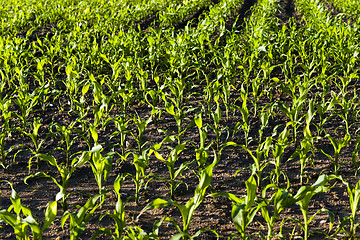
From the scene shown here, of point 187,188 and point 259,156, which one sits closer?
point 259,156

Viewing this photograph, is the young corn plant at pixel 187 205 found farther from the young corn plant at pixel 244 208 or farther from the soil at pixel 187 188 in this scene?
the soil at pixel 187 188

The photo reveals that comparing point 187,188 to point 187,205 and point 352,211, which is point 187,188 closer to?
point 187,205

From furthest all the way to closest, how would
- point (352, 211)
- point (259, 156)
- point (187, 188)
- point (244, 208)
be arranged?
point (187, 188), point (259, 156), point (352, 211), point (244, 208)

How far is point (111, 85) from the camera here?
4656 millimetres

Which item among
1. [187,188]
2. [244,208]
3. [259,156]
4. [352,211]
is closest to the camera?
[244,208]

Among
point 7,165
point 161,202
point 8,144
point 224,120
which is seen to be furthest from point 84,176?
point 224,120

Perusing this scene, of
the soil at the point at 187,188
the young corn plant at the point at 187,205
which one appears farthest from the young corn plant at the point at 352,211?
the young corn plant at the point at 187,205

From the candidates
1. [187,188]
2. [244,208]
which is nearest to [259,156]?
[187,188]

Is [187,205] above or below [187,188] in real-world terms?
above

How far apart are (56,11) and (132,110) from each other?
237 inches

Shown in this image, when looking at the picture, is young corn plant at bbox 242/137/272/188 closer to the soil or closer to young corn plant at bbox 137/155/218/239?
the soil

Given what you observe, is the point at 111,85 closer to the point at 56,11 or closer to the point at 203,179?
the point at 203,179

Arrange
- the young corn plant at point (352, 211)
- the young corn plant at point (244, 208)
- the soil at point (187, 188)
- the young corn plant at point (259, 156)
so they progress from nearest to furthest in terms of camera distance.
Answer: the young corn plant at point (244, 208) < the young corn plant at point (352, 211) < the soil at point (187, 188) < the young corn plant at point (259, 156)

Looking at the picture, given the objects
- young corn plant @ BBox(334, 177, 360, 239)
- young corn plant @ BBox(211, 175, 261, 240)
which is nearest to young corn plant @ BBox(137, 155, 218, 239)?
young corn plant @ BBox(211, 175, 261, 240)
